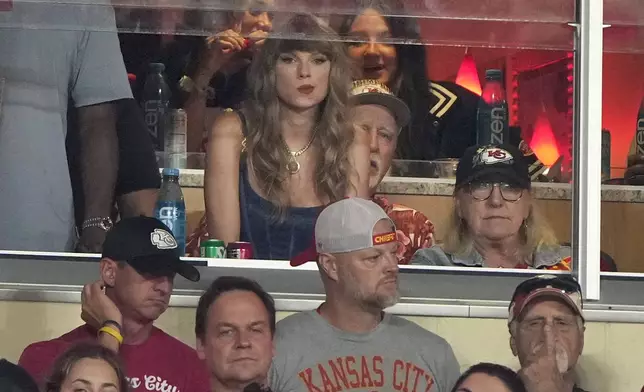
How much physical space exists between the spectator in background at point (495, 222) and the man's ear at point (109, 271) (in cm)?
120

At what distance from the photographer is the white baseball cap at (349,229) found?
4.82 m

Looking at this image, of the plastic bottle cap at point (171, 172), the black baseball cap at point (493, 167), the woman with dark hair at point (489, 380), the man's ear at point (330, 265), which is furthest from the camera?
the plastic bottle cap at point (171, 172)

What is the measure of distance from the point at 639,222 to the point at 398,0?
1213 mm

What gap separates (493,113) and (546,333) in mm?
1467

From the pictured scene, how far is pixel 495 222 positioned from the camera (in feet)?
17.4

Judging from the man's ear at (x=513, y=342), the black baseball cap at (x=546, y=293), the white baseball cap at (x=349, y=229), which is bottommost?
the man's ear at (x=513, y=342)

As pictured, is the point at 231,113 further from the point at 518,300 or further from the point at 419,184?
the point at 518,300

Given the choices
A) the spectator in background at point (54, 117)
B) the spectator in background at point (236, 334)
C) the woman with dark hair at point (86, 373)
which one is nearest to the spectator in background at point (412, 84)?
the spectator in background at point (54, 117)

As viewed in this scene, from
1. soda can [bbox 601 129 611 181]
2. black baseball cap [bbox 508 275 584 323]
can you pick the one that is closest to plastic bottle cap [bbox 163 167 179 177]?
black baseball cap [bbox 508 275 584 323]

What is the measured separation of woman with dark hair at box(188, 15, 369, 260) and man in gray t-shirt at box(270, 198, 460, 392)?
52 centimetres

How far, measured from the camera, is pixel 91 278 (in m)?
5.31

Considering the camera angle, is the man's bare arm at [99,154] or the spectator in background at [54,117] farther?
the man's bare arm at [99,154]

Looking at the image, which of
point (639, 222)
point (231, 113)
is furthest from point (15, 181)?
point (639, 222)

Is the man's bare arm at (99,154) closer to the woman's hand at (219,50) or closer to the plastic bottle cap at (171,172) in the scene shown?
the plastic bottle cap at (171,172)
